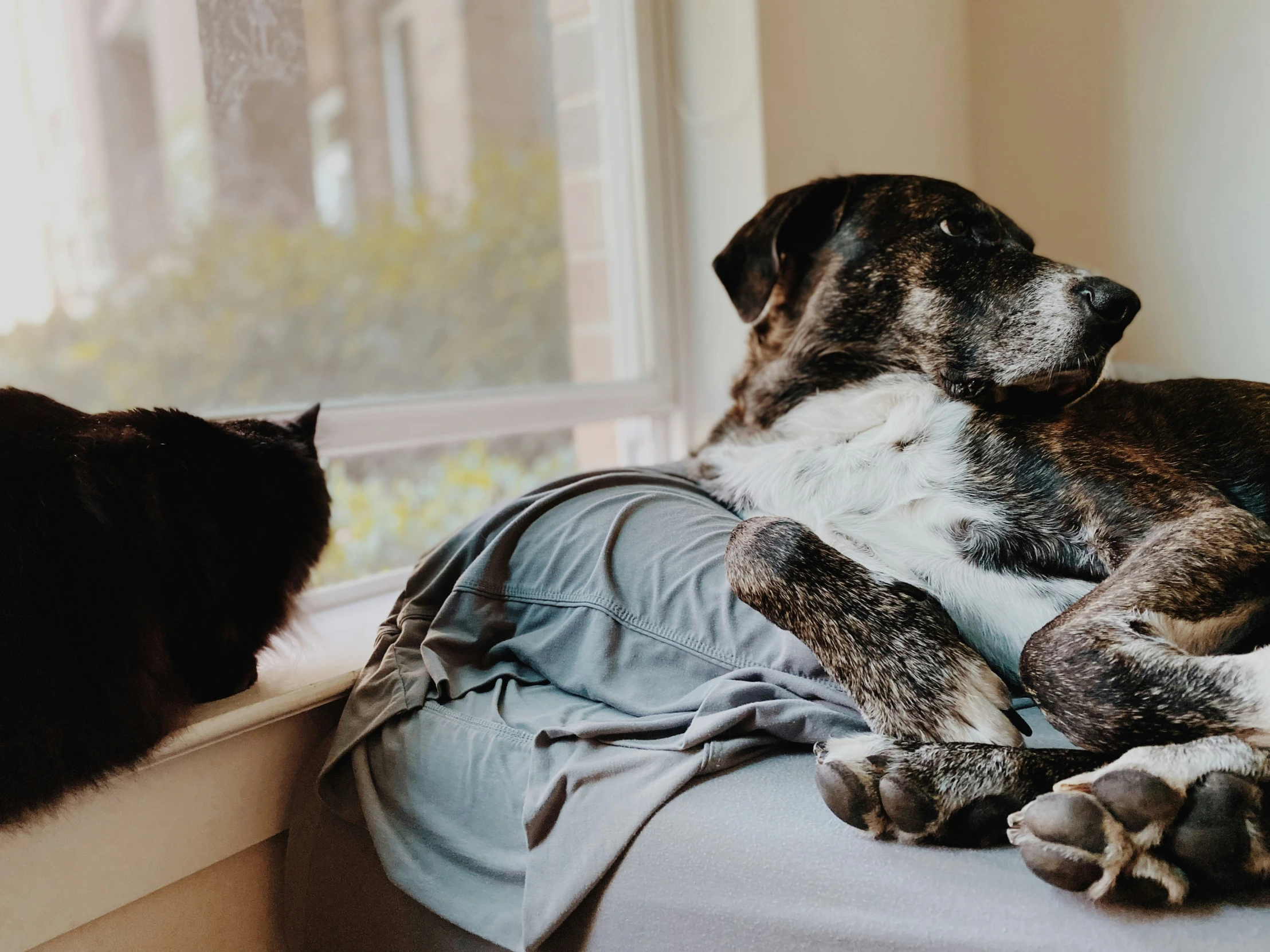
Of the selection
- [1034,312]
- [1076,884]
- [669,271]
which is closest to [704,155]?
[669,271]

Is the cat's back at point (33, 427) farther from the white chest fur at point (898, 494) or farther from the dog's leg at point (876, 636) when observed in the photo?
the white chest fur at point (898, 494)

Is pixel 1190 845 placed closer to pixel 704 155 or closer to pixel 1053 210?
pixel 704 155

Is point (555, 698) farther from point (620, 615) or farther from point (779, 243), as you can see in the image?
point (779, 243)

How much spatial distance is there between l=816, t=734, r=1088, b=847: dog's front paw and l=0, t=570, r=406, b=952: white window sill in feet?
2.65

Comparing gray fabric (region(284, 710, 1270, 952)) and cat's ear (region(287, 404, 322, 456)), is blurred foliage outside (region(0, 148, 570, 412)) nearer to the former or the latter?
cat's ear (region(287, 404, 322, 456))

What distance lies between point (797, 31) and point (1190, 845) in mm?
2485

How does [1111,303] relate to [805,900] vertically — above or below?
above

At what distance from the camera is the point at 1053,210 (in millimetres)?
3471

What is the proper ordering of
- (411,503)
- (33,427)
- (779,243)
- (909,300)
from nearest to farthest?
1. (33,427)
2. (909,300)
3. (779,243)
4. (411,503)

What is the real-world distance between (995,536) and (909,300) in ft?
1.60

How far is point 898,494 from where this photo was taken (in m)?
1.43

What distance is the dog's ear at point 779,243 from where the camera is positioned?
167 cm

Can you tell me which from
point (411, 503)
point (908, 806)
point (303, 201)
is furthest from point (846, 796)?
point (303, 201)

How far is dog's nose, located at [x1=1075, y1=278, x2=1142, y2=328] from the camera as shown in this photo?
56.6 inches
